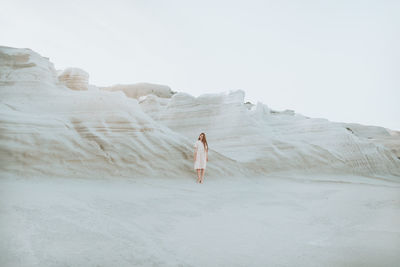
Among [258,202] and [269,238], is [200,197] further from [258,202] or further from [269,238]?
[269,238]

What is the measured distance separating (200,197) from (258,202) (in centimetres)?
85

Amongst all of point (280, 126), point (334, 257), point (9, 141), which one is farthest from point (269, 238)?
point (280, 126)

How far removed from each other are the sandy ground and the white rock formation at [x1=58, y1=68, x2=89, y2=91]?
5350 millimetres

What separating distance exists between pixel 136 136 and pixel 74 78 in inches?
147

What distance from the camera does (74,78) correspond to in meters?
9.07

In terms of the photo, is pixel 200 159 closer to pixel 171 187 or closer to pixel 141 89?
pixel 171 187

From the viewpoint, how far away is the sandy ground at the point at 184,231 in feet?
6.42

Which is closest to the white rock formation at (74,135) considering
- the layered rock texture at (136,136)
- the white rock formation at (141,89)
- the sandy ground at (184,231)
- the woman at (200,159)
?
the layered rock texture at (136,136)

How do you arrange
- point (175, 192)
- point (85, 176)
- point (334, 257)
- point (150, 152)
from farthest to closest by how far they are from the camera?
point (150, 152) < point (85, 176) < point (175, 192) < point (334, 257)

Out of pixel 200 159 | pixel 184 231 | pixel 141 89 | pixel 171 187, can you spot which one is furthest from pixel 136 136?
pixel 141 89

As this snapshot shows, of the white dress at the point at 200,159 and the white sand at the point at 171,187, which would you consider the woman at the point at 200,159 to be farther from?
the white sand at the point at 171,187

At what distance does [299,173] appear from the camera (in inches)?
362

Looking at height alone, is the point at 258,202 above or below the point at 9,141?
below

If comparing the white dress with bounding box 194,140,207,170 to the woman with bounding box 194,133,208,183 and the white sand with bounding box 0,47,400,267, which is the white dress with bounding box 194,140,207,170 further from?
the white sand with bounding box 0,47,400,267
